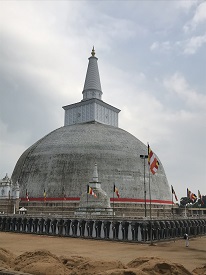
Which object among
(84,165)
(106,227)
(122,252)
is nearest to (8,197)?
(84,165)

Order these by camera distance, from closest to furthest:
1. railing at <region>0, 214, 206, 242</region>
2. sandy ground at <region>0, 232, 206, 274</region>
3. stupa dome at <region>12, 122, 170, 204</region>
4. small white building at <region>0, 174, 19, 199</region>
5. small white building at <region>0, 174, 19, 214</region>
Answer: sandy ground at <region>0, 232, 206, 274</region>
railing at <region>0, 214, 206, 242</region>
stupa dome at <region>12, 122, 170, 204</region>
small white building at <region>0, 174, 19, 214</region>
small white building at <region>0, 174, 19, 199</region>

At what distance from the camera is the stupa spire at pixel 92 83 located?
89.0m

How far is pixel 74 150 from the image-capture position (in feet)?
237

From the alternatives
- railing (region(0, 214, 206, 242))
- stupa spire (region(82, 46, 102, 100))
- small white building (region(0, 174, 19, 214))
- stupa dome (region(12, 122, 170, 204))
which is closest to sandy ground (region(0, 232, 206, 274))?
railing (region(0, 214, 206, 242))

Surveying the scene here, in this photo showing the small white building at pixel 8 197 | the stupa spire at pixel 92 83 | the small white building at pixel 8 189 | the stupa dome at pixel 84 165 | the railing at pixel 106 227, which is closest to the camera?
the railing at pixel 106 227

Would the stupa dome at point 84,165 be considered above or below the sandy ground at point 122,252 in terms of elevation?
above

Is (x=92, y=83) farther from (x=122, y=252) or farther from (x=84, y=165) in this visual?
(x=122, y=252)

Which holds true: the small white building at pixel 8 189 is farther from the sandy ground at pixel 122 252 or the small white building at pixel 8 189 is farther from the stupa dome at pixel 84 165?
the sandy ground at pixel 122 252

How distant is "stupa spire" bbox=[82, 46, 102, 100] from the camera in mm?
89031

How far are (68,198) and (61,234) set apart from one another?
14.2 metres

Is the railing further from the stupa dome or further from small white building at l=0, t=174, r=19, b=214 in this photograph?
the stupa dome

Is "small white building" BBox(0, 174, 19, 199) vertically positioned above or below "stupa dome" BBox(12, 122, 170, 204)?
below

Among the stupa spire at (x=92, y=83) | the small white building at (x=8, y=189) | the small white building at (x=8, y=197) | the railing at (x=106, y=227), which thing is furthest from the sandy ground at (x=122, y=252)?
the stupa spire at (x=92, y=83)

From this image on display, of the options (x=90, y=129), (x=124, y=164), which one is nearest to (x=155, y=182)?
(x=124, y=164)
